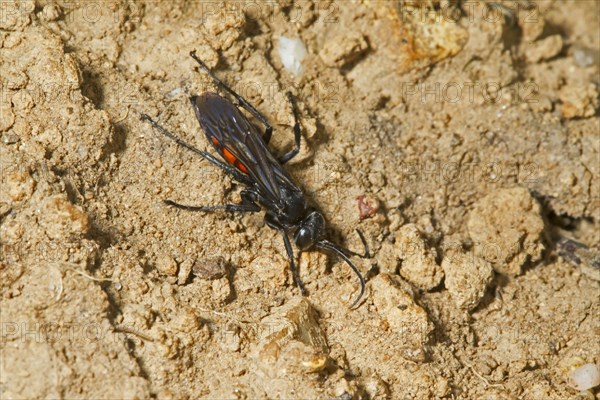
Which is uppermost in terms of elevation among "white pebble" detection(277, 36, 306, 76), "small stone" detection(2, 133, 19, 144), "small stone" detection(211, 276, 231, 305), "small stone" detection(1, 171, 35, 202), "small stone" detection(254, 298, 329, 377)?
"small stone" detection(2, 133, 19, 144)

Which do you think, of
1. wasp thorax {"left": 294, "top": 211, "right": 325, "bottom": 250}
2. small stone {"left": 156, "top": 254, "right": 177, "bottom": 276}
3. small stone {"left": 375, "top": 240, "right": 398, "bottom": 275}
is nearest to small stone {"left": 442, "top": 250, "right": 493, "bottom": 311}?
small stone {"left": 375, "top": 240, "right": 398, "bottom": 275}

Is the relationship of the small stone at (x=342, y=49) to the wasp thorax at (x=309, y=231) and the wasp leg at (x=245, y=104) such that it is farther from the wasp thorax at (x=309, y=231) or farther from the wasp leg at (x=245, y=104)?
the wasp thorax at (x=309, y=231)

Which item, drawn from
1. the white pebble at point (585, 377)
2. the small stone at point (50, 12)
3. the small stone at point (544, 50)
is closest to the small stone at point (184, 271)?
the small stone at point (50, 12)

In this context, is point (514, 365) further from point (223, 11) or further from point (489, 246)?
point (223, 11)

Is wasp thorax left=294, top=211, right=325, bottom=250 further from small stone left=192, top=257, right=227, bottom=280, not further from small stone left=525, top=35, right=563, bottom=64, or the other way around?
small stone left=525, top=35, right=563, bottom=64

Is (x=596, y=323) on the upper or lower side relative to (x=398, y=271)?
lower

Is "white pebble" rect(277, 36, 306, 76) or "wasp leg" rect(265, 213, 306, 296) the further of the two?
"white pebble" rect(277, 36, 306, 76)

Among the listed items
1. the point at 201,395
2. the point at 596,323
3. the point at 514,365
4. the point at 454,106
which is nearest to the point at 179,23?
the point at 454,106
